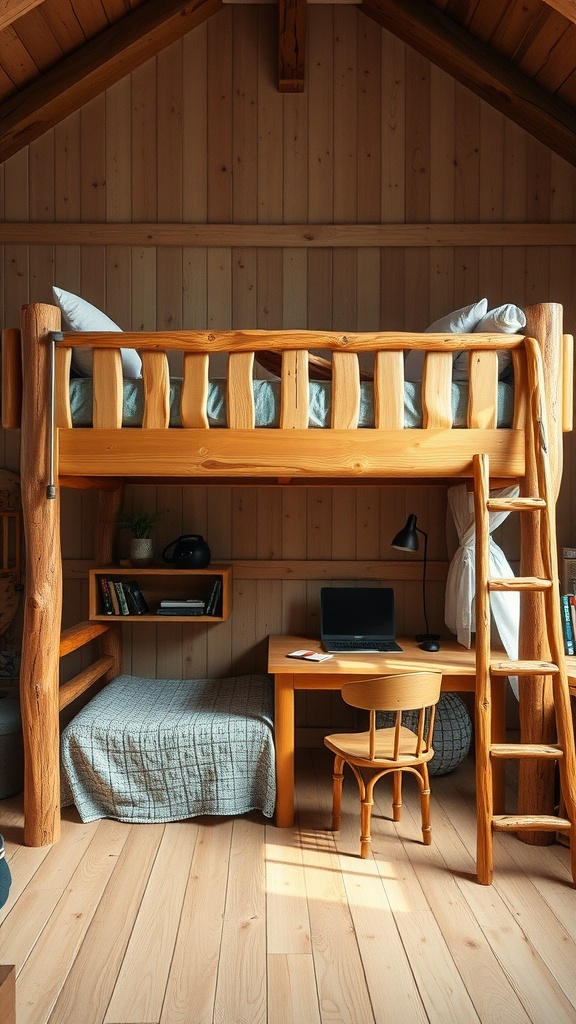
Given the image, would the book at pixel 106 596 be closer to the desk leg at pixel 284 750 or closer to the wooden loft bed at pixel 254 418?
the wooden loft bed at pixel 254 418

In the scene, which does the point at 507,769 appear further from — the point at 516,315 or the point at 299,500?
the point at 516,315

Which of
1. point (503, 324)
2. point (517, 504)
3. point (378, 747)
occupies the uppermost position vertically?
point (503, 324)

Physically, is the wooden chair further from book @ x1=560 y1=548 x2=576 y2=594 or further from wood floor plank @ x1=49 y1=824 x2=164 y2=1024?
book @ x1=560 y1=548 x2=576 y2=594

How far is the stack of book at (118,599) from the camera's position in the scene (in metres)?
3.60

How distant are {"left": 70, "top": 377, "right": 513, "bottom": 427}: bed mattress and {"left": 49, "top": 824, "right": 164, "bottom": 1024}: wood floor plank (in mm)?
1505

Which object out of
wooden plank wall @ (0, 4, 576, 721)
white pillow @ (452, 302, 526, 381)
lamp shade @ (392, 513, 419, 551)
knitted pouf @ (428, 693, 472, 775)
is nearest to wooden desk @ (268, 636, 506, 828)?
knitted pouf @ (428, 693, 472, 775)

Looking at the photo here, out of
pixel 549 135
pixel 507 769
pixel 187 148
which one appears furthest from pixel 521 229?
pixel 507 769

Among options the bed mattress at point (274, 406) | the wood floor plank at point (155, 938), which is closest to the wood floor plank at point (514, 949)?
the wood floor plank at point (155, 938)

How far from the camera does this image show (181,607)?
12.0 ft

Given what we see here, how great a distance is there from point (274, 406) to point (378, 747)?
127 cm

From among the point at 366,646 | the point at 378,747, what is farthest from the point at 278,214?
the point at 378,747

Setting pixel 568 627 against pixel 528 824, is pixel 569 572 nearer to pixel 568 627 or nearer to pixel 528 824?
pixel 568 627

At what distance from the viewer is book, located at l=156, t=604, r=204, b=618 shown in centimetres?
363

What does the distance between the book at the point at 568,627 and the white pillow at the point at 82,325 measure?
1.98m
